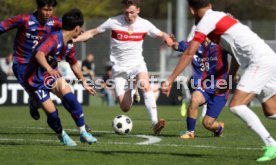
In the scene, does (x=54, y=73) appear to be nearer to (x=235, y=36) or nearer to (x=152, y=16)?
(x=235, y=36)

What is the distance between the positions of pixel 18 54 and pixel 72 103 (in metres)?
2.64

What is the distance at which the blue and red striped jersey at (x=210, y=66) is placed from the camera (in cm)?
1441

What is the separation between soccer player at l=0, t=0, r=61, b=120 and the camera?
46.0ft

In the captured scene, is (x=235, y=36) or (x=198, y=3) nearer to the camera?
(x=235, y=36)

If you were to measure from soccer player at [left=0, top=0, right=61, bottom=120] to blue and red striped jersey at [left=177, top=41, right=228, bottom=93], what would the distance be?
231 centimetres

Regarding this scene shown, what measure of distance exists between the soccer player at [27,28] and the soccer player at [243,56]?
12.0ft

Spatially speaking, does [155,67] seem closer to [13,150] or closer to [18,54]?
[18,54]

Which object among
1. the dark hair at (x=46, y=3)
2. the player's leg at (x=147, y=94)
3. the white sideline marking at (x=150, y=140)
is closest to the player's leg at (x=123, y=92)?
the player's leg at (x=147, y=94)

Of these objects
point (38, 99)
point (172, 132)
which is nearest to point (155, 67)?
point (172, 132)

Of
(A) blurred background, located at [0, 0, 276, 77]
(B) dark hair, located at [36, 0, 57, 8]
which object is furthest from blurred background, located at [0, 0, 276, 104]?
(B) dark hair, located at [36, 0, 57, 8]

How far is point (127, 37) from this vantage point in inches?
620

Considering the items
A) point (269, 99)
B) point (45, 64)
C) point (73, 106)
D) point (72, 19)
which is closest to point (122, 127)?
point (73, 106)

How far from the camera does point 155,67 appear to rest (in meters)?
39.8

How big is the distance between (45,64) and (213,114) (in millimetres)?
3759
